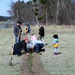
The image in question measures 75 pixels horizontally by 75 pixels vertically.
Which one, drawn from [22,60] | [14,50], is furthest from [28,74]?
[14,50]

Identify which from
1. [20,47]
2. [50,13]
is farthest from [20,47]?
[50,13]

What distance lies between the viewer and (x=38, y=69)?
41.2ft

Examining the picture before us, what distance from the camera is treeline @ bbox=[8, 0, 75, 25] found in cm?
6850

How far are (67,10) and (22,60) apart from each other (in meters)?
54.8

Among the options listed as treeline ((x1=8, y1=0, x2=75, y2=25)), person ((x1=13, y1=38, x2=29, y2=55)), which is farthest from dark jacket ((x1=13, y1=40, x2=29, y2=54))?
treeline ((x1=8, y1=0, x2=75, y2=25))

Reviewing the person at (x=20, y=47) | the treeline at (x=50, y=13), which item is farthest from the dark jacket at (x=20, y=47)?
the treeline at (x=50, y=13)

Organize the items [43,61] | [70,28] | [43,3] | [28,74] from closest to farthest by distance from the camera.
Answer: [28,74] → [43,61] → [70,28] → [43,3]

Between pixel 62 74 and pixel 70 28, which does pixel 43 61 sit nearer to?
pixel 62 74

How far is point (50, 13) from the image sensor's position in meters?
71.2

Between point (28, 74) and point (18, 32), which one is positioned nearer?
point (28, 74)

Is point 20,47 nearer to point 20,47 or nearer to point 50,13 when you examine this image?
point 20,47

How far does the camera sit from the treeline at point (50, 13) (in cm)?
6850

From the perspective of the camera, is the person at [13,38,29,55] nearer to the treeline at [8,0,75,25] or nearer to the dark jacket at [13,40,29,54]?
the dark jacket at [13,40,29,54]

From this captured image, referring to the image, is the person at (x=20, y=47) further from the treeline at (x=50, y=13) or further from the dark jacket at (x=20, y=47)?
the treeline at (x=50, y=13)
